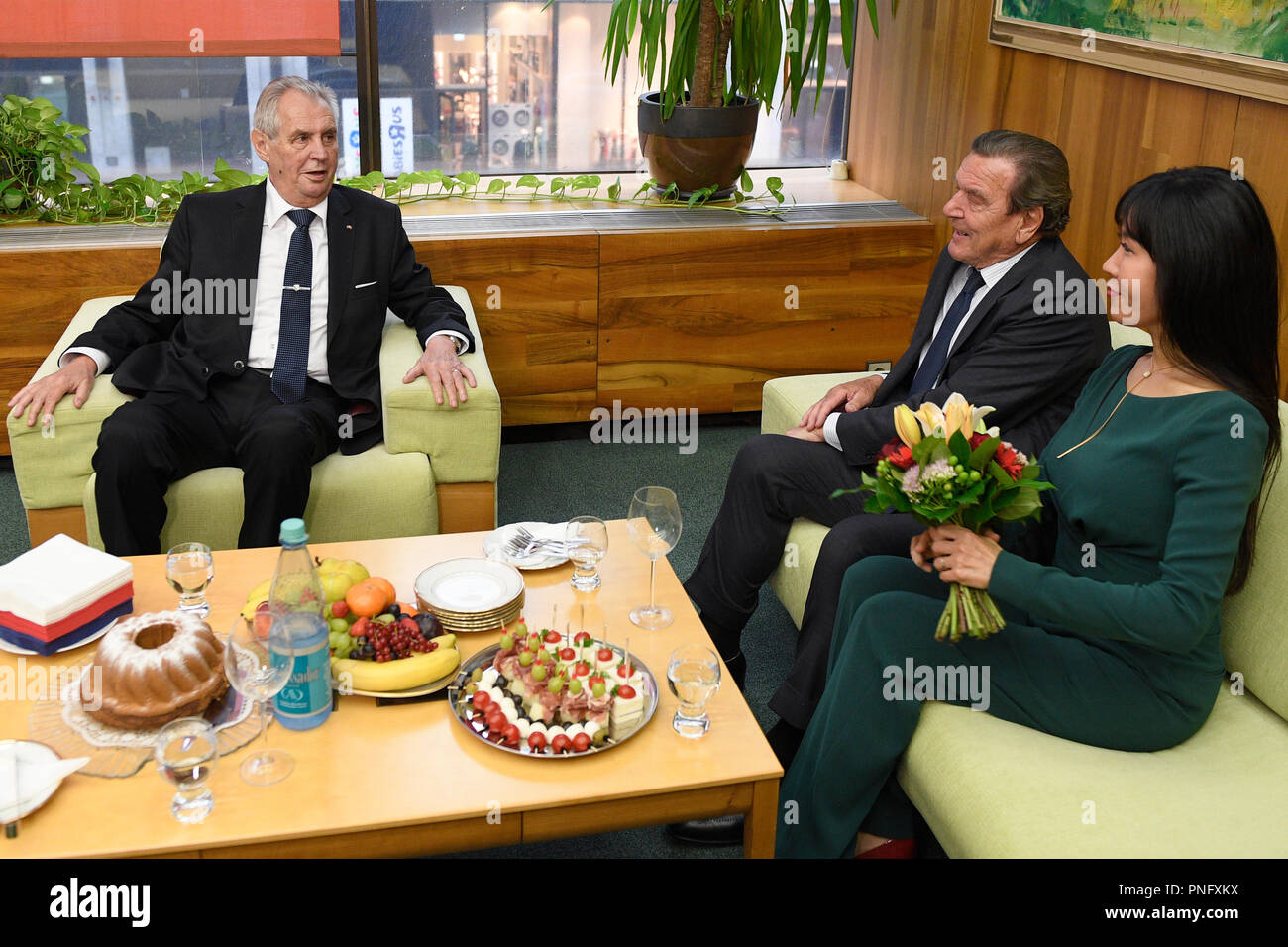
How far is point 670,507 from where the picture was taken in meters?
2.04

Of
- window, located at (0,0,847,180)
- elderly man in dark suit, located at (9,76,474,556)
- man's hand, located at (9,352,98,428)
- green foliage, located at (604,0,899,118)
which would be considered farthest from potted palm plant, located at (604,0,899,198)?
man's hand, located at (9,352,98,428)

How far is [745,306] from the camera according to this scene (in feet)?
12.4

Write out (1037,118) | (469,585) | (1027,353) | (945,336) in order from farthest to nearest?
(1037,118) < (945,336) < (1027,353) < (469,585)

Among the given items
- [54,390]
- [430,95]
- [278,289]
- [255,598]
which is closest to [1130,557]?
[255,598]

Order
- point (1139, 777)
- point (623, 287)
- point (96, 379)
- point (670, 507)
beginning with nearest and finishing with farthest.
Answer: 1. point (1139, 777)
2. point (670, 507)
3. point (96, 379)
4. point (623, 287)

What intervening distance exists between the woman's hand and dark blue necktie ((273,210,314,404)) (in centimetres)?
159

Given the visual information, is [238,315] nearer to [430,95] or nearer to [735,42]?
[430,95]

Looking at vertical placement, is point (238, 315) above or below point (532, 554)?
above

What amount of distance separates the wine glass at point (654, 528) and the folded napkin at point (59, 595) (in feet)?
2.70

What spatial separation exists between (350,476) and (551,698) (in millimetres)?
1171

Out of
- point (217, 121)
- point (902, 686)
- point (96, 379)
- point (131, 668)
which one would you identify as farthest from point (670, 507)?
point (217, 121)
